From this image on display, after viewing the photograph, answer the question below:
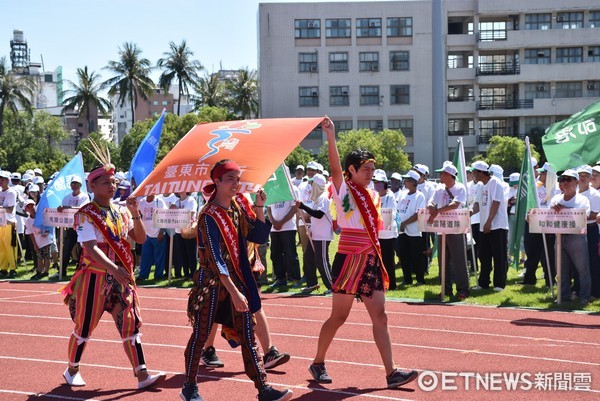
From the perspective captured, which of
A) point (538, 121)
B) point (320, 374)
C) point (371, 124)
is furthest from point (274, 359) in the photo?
point (371, 124)

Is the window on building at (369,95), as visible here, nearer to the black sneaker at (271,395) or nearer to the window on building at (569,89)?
the window on building at (569,89)

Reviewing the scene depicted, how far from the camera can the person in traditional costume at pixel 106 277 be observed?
755 cm

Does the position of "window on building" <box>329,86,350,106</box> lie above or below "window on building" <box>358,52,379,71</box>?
below

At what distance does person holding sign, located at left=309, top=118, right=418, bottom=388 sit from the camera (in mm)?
7422

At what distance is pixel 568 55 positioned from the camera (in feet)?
209

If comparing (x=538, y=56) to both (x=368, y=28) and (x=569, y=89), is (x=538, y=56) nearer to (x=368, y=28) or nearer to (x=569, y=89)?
(x=569, y=89)

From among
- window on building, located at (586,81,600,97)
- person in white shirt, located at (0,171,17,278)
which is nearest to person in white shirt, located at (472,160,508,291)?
person in white shirt, located at (0,171,17,278)

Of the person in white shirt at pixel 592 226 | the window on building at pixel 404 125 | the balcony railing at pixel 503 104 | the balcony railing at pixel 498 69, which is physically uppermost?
the balcony railing at pixel 498 69

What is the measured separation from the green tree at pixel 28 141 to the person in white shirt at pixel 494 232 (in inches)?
2861

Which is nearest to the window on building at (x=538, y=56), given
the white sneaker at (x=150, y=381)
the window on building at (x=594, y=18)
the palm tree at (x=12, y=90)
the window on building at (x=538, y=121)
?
the window on building at (x=594, y=18)

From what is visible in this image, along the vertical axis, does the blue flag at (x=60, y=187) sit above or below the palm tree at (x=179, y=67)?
below

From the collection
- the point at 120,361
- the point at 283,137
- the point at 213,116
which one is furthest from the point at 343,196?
the point at 213,116

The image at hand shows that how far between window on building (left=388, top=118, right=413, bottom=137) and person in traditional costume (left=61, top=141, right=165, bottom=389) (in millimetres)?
60890

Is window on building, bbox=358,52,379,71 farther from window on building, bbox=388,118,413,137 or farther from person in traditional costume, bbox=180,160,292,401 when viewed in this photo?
person in traditional costume, bbox=180,160,292,401
